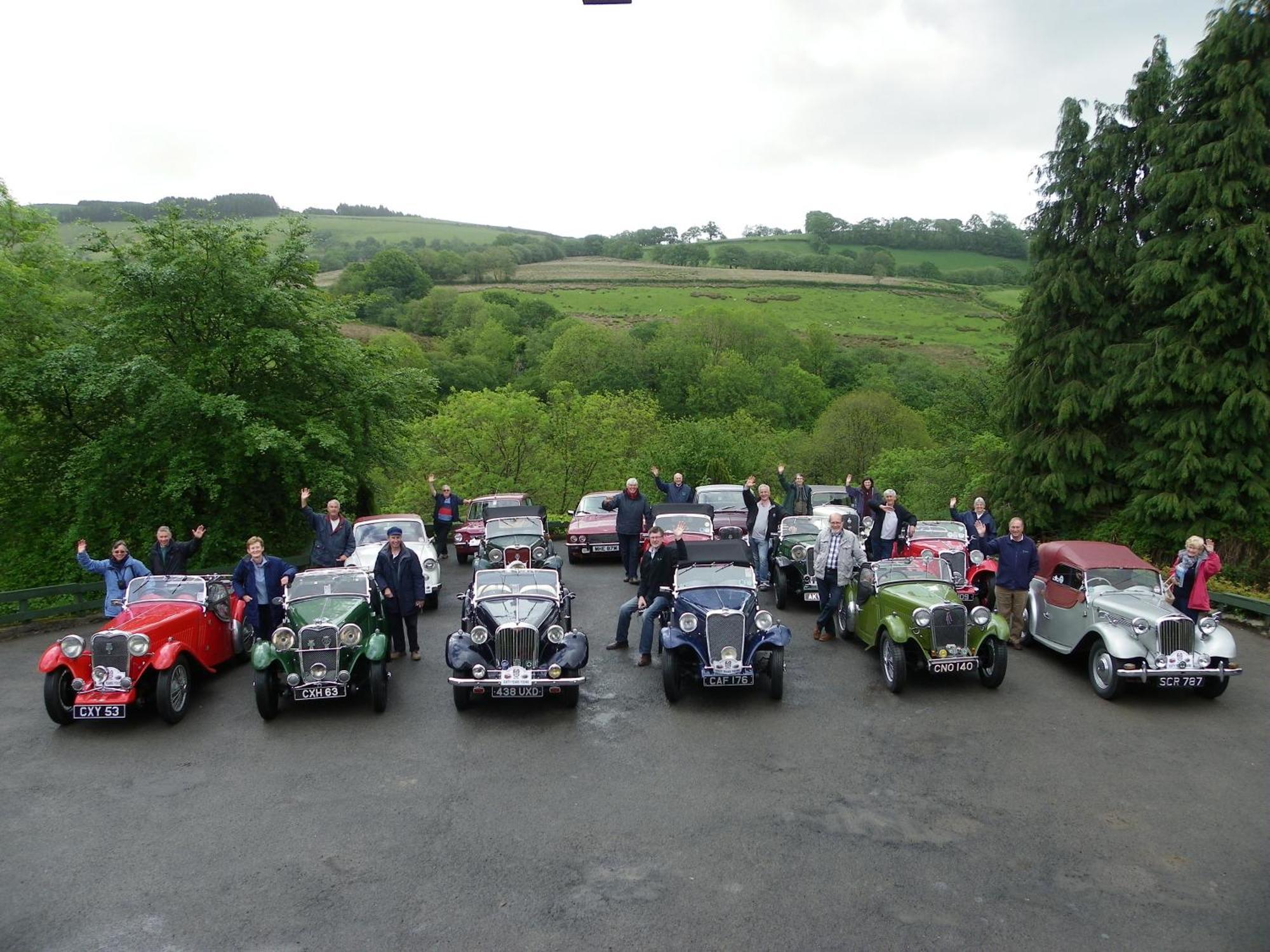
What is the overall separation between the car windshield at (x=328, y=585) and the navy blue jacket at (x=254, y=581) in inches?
13.8

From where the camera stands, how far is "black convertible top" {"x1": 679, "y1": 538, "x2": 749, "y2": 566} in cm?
1242

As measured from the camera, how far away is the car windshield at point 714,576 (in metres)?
11.9

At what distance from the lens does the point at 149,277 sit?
59.9 ft

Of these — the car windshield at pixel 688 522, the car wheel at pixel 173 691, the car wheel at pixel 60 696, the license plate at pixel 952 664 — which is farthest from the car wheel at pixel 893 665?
the car wheel at pixel 60 696

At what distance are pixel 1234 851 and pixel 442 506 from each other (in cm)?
1777

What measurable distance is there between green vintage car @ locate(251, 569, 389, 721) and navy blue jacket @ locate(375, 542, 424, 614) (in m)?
1.00

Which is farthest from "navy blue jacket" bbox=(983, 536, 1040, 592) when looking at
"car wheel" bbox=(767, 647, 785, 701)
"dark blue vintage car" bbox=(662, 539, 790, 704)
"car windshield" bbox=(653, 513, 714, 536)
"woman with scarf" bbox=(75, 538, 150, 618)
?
"woman with scarf" bbox=(75, 538, 150, 618)

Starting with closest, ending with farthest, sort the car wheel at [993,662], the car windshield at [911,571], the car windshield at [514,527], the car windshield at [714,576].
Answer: the car wheel at [993,662], the car windshield at [714,576], the car windshield at [911,571], the car windshield at [514,527]

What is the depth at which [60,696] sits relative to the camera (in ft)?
33.6

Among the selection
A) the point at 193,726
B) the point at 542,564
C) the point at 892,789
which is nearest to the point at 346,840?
the point at 193,726

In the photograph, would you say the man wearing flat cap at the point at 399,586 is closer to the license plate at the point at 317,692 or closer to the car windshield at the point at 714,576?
the license plate at the point at 317,692

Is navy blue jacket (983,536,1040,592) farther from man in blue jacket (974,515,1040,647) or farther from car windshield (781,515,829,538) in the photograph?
car windshield (781,515,829,538)

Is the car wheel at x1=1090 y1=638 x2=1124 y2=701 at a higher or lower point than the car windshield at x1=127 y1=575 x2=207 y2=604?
lower

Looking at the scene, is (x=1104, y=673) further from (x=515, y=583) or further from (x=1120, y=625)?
(x=515, y=583)
